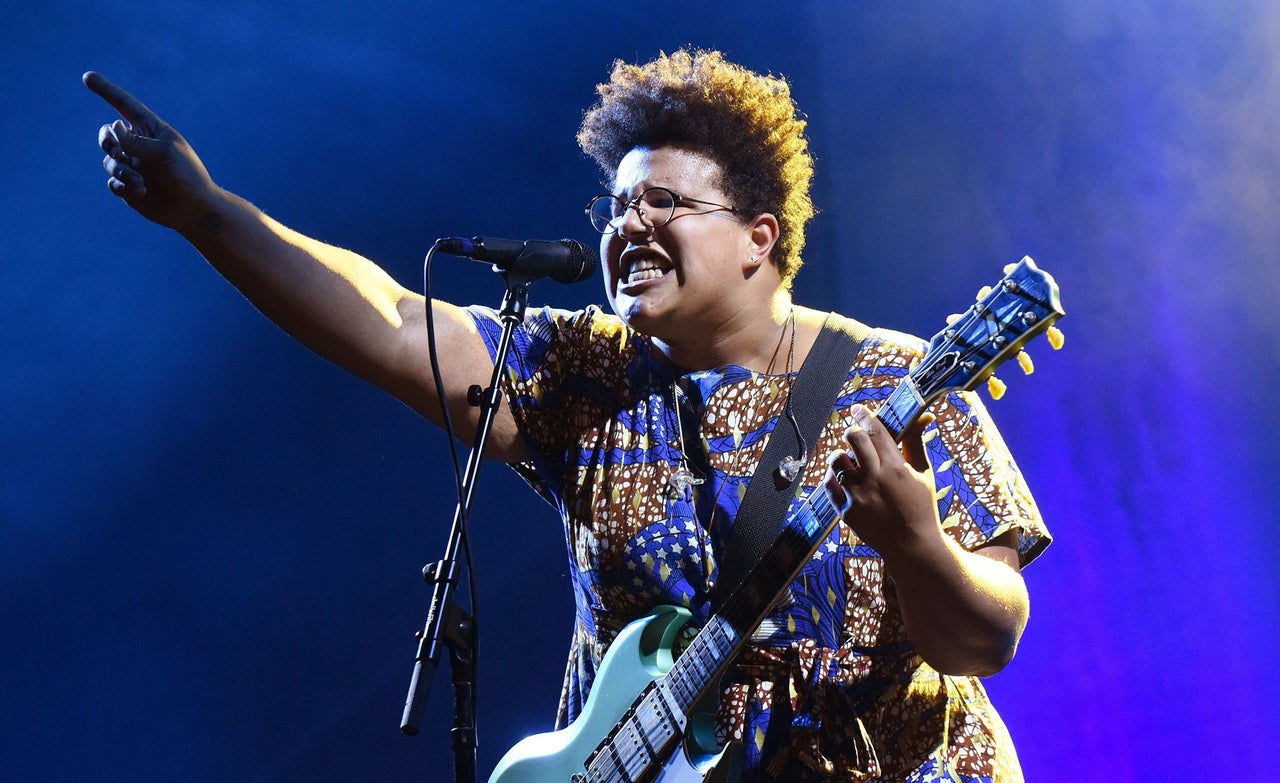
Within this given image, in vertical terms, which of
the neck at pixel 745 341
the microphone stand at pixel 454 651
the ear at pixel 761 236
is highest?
the ear at pixel 761 236

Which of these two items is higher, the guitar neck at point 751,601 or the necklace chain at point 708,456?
the necklace chain at point 708,456

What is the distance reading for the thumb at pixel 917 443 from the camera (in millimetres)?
1966

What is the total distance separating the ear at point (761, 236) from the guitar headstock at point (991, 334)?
626mm

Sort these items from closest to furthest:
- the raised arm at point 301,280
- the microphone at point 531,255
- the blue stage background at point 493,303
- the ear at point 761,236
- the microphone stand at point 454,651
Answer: the microphone stand at point 454,651
the raised arm at point 301,280
the microphone at point 531,255
the ear at point 761,236
the blue stage background at point 493,303

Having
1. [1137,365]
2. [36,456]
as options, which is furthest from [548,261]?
[36,456]

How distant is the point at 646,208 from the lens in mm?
2480

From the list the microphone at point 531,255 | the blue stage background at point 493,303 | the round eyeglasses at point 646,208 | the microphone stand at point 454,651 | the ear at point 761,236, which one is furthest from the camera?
the blue stage background at point 493,303

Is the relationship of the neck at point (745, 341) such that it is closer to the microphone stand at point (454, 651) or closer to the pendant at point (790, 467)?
the pendant at point (790, 467)

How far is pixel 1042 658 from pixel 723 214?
2088 millimetres

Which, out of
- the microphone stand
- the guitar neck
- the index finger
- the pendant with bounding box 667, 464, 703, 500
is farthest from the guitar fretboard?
the index finger

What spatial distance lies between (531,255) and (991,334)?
889mm

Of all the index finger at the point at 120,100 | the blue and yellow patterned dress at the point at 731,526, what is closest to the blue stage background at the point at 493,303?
the blue and yellow patterned dress at the point at 731,526

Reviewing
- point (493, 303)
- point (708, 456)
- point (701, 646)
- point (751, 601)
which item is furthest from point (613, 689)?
point (493, 303)

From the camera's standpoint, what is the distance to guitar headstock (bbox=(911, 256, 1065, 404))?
6.29ft
